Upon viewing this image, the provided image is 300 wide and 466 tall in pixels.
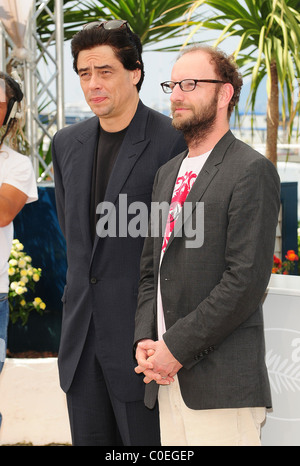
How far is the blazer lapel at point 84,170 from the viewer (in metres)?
2.33

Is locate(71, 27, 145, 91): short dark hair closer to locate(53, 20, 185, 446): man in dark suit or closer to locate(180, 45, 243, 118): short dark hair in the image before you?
locate(53, 20, 185, 446): man in dark suit

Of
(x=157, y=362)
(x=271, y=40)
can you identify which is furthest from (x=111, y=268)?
(x=271, y=40)

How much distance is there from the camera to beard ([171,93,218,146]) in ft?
6.54

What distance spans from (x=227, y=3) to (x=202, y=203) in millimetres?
5815

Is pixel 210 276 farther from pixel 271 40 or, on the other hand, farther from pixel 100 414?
pixel 271 40

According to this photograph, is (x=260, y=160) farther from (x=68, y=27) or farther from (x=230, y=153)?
(x=68, y=27)

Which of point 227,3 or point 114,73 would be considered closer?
point 114,73

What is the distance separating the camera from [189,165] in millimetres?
2070

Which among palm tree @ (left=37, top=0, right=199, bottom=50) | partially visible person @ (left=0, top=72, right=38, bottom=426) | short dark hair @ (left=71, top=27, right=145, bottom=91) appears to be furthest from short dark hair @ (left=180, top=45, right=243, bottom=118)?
palm tree @ (left=37, top=0, right=199, bottom=50)

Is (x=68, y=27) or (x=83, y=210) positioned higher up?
(x=68, y=27)

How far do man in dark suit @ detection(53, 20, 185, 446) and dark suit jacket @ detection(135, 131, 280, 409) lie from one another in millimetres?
373

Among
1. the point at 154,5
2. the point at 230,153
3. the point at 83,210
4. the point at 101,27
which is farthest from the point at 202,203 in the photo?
the point at 154,5

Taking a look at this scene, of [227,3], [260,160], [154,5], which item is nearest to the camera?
[260,160]
